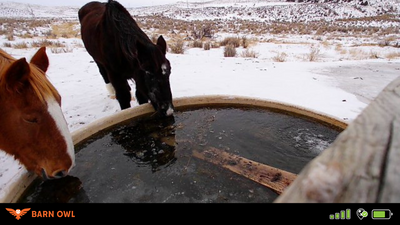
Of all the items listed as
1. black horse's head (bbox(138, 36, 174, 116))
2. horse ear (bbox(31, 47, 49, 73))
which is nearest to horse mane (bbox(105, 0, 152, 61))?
black horse's head (bbox(138, 36, 174, 116))

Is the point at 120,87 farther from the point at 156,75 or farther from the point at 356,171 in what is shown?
the point at 356,171

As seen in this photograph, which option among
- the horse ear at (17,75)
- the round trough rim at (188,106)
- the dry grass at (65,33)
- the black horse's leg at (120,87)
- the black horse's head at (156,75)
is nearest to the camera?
the horse ear at (17,75)

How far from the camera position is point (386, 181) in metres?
0.42

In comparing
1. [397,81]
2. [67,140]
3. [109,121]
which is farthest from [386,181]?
[109,121]

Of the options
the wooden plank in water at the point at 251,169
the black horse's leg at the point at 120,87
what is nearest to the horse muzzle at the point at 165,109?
the wooden plank in water at the point at 251,169

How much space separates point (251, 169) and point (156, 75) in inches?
54.1

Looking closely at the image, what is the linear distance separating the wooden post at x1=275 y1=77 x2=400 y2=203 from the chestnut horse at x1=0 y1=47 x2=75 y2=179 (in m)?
1.42

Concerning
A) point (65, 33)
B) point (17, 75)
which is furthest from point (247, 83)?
point (65, 33)

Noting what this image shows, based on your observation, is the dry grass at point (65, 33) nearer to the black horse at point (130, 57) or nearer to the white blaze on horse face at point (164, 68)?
the black horse at point (130, 57)

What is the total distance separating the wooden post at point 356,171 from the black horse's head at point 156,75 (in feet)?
6.55
